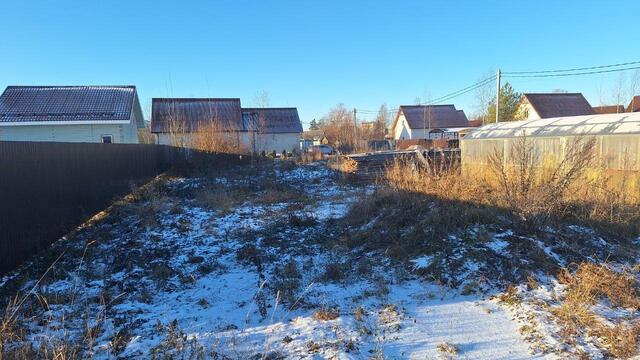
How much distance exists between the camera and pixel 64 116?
→ 21875mm

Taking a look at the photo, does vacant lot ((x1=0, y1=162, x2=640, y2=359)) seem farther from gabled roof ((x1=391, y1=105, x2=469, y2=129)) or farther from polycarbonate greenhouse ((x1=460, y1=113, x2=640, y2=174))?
gabled roof ((x1=391, y1=105, x2=469, y2=129))

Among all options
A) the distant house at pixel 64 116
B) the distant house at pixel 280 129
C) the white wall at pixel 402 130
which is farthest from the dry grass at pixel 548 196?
the white wall at pixel 402 130

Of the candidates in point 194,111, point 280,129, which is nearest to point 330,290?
point 194,111

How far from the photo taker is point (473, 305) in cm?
435

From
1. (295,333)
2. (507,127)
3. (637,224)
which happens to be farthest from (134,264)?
(507,127)

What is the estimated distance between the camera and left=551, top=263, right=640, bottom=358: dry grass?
3396mm

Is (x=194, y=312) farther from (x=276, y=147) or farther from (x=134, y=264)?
(x=276, y=147)

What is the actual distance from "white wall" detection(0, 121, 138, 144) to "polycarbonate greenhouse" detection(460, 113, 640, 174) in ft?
59.6

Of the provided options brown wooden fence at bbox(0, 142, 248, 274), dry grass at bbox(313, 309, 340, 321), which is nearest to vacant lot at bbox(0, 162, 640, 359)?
dry grass at bbox(313, 309, 340, 321)

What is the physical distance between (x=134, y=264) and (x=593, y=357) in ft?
19.2

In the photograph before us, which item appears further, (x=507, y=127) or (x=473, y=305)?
(x=507, y=127)

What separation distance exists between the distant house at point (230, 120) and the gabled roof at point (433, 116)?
20.7 m

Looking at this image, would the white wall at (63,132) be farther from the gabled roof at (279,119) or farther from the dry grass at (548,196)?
the dry grass at (548,196)

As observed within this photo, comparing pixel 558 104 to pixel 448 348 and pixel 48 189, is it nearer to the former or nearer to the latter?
pixel 448 348
